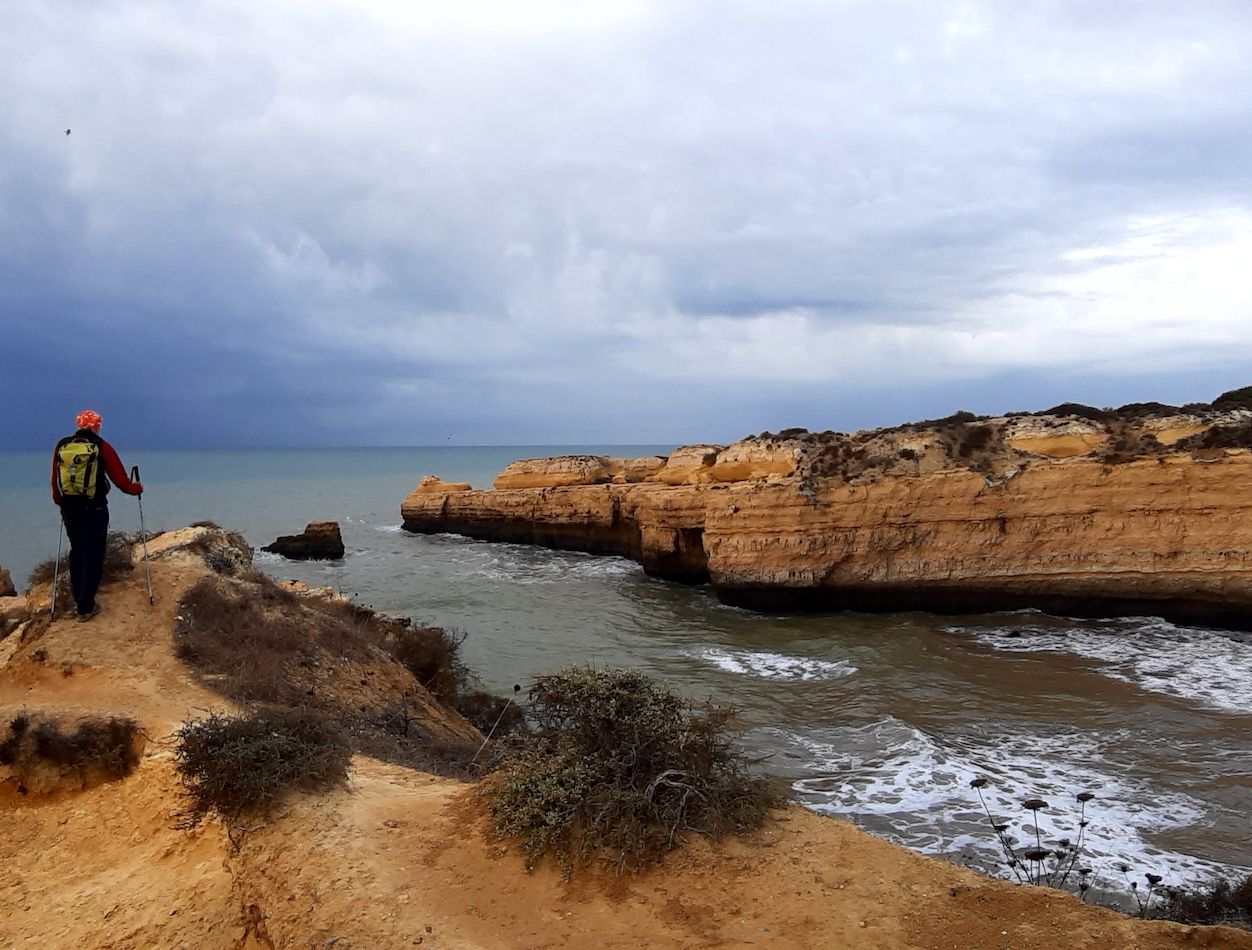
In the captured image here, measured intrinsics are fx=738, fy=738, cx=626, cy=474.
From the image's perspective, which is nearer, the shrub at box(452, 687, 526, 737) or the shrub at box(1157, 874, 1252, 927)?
the shrub at box(1157, 874, 1252, 927)

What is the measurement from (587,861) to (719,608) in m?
15.7

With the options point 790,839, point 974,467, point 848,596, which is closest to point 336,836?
point 790,839

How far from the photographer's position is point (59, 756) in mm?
5355

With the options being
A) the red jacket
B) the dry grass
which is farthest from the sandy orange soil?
the dry grass

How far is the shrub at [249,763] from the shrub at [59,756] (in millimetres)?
504

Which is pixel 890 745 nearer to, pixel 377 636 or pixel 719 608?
pixel 377 636

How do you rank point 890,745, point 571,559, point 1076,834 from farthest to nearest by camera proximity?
point 571,559
point 890,745
point 1076,834

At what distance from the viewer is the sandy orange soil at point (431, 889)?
3641 millimetres

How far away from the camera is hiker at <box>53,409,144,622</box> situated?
707cm

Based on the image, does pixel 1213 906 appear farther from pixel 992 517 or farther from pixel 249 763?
pixel 992 517

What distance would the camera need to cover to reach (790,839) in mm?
4441

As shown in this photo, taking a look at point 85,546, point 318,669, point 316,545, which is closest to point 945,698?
point 318,669

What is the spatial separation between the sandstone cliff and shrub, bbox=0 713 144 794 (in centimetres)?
1540

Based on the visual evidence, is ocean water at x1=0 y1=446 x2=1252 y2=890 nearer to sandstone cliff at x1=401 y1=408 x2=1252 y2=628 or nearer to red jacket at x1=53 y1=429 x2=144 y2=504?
sandstone cliff at x1=401 y1=408 x2=1252 y2=628
